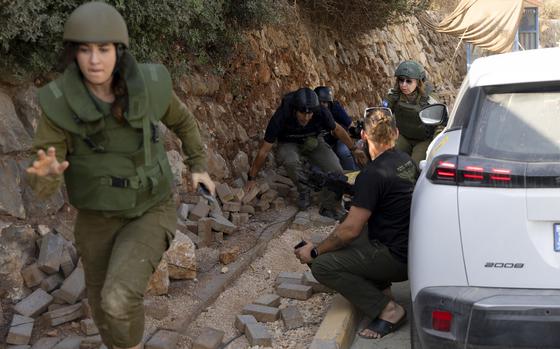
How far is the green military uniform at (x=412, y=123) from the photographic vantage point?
23.8 ft

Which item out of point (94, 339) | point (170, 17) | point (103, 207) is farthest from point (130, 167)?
point (170, 17)

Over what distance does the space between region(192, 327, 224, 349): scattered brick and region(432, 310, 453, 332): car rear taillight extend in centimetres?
152

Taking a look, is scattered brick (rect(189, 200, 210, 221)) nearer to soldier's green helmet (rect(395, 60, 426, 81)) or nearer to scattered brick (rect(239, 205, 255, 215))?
scattered brick (rect(239, 205, 255, 215))

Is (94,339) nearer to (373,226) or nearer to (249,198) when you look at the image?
(373,226)

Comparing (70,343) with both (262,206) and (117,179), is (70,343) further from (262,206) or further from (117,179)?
(262,206)

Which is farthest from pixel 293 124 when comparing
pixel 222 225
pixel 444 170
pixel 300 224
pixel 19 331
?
pixel 444 170

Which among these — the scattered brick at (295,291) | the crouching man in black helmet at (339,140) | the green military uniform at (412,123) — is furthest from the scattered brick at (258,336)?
the crouching man in black helmet at (339,140)

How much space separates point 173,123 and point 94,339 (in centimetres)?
157

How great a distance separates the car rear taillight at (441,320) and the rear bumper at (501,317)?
20mm

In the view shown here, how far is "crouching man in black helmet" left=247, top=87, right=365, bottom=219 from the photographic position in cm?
804

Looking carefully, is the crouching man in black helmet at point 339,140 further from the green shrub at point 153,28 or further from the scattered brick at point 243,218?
the scattered brick at point 243,218

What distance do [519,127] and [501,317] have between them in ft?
2.93

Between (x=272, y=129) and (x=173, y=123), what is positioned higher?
(x=173, y=123)

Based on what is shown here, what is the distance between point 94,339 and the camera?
4.29 m
